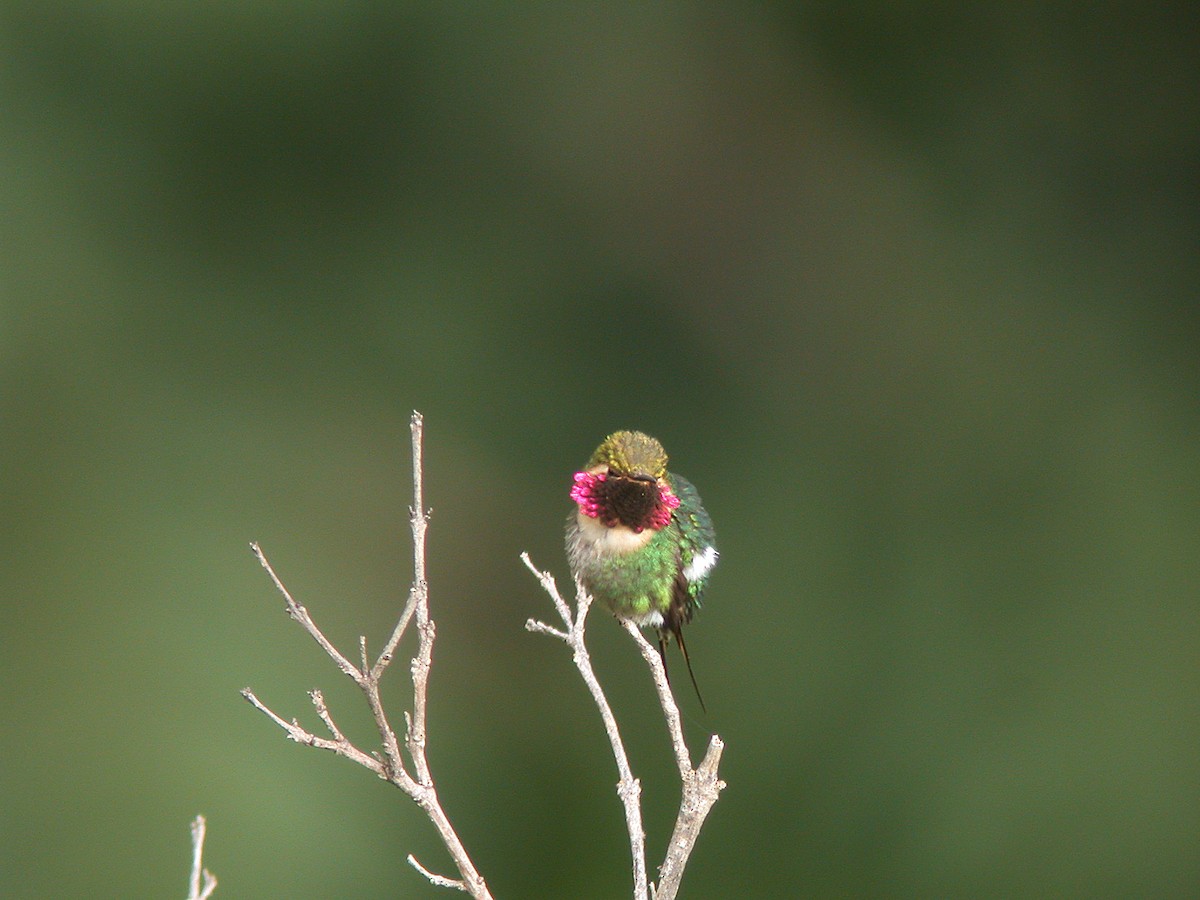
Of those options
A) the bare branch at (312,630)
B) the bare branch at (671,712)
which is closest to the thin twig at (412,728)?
→ the bare branch at (312,630)

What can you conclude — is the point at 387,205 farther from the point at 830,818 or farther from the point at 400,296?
the point at 830,818

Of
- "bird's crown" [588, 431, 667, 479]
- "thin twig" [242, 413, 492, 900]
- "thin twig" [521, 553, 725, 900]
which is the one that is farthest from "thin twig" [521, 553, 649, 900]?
"bird's crown" [588, 431, 667, 479]

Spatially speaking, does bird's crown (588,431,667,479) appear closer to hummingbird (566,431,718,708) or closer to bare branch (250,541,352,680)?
hummingbird (566,431,718,708)

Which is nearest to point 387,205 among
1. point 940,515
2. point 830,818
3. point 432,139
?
point 432,139

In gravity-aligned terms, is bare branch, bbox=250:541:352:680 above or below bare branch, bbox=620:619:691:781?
below

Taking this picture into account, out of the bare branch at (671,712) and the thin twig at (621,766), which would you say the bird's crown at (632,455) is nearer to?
the bare branch at (671,712)

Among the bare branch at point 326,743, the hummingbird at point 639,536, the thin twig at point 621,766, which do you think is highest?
the hummingbird at point 639,536

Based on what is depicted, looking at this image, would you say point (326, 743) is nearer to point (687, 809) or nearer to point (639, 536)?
point (687, 809)

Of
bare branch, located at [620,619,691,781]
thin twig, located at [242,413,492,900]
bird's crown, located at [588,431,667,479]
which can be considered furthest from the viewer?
bird's crown, located at [588,431,667,479]
